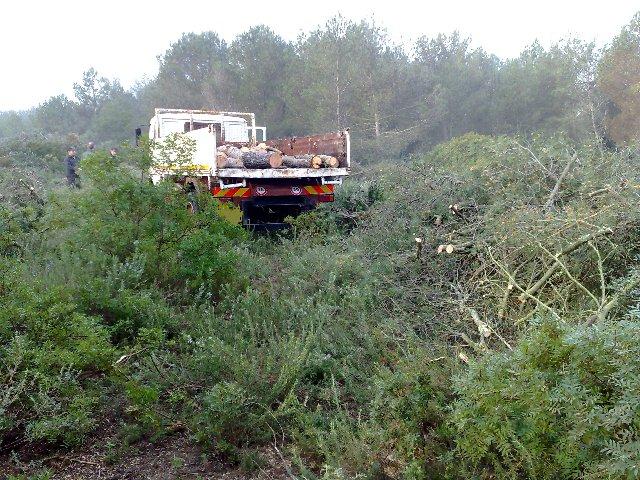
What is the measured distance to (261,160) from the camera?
879 centimetres

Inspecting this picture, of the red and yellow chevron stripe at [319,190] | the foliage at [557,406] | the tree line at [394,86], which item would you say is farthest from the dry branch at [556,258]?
the tree line at [394,86]

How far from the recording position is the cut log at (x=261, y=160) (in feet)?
28.6

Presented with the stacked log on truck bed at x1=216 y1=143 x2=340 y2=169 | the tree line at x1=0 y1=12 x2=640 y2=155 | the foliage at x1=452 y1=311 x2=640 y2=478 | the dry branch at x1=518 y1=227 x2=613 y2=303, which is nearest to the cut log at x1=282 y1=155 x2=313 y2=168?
the stacked log on truck bed at x1=216 y1=143 x2=340 y2=169

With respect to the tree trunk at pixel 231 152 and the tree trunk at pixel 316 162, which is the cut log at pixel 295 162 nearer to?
the tree trunk at pixel 316 162

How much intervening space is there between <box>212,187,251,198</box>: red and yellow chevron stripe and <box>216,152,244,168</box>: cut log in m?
0.36

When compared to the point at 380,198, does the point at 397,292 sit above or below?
below

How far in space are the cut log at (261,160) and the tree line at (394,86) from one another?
12.4 metres

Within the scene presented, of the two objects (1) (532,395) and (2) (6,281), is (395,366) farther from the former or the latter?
(2) (6,281)

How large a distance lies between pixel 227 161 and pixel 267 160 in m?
0.62

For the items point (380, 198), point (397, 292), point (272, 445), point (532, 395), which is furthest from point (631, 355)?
point (380, 198)

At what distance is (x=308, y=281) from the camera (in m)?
5.96

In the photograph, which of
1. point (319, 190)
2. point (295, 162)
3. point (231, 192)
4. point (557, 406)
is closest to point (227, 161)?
point (231, 192)

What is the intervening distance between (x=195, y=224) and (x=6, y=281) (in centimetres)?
202

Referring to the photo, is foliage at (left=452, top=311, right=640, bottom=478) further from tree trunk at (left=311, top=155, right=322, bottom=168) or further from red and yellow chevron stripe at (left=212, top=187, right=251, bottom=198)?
tree trunk at (left=311, top=155, right=322, bottom=168)
